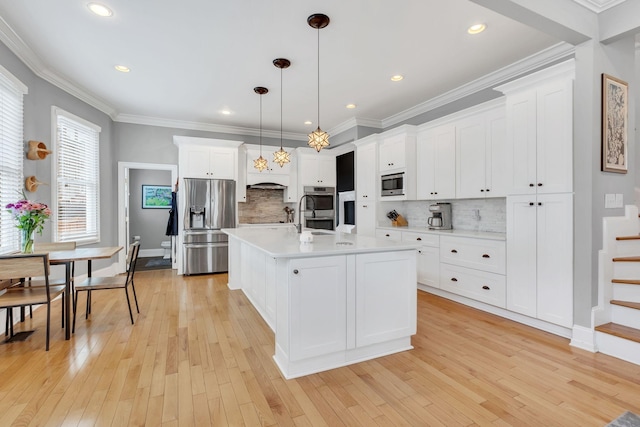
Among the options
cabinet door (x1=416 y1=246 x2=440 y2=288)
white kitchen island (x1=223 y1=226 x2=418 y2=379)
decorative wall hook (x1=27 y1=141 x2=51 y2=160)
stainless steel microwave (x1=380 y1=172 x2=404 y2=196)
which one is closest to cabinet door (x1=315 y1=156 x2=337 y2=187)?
stainless steel microwave (x1=380 y1=172 x2=404 y2=196)

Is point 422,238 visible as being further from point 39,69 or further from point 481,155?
point 39,69

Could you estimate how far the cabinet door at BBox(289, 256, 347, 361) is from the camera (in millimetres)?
2086

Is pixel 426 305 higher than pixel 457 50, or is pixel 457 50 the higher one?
pixel 457 50

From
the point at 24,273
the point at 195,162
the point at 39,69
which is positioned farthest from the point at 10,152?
the point at 195,162

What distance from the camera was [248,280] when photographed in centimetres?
373

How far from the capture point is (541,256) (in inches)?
110

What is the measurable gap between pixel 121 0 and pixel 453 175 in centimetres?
391

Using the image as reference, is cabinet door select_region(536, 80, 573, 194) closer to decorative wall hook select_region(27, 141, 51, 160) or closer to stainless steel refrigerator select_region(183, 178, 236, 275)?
stainless steel refrigerator select_region(183, 178, 236, 275)

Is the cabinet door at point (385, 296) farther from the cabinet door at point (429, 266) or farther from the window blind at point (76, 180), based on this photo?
the window blind at point (76, 180)

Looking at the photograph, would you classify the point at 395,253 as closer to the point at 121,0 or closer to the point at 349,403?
the point at 349,403

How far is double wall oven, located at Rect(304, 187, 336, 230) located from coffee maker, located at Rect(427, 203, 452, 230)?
2368 millimetres

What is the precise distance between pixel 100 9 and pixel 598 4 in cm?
406

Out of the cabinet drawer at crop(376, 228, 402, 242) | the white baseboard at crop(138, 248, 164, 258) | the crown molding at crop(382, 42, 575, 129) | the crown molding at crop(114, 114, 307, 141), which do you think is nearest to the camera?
the crown molding at crop(382, 42, 575, 129)

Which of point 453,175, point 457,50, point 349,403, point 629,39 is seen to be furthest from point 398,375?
point 629,39
